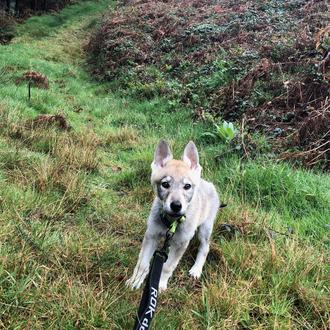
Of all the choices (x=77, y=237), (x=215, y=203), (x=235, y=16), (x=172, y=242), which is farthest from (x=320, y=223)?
(x=235, y=16)

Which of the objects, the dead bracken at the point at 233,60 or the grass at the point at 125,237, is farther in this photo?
the dead bracken at the point at 233,60

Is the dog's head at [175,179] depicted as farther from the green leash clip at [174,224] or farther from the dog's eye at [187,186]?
the green leash clip at [174,224]

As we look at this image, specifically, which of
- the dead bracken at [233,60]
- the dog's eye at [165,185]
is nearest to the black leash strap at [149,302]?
the dog's eye at [165,185]

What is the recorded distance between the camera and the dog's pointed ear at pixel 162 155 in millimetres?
4117

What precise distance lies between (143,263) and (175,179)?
0.78 meters

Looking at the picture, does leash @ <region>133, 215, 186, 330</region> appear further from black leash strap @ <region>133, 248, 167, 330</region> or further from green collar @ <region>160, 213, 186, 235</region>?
green collar @ <region>160, 213, 186, 235</region>

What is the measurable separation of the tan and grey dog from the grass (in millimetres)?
136

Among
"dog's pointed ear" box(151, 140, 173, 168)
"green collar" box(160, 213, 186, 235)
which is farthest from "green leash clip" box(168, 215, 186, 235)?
"dog's pointed ear" box(151, 140, 173, 168)

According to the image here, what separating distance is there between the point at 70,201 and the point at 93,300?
2.00 metres

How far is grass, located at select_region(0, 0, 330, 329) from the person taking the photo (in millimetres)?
3020

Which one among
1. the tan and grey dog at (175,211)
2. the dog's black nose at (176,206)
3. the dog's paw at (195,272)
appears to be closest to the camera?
the dog's black nose at (176,206)

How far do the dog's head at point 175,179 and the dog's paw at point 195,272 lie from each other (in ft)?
2.02

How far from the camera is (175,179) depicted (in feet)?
12.1

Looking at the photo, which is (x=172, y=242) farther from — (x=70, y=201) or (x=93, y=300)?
→ (x=70, y=201)
